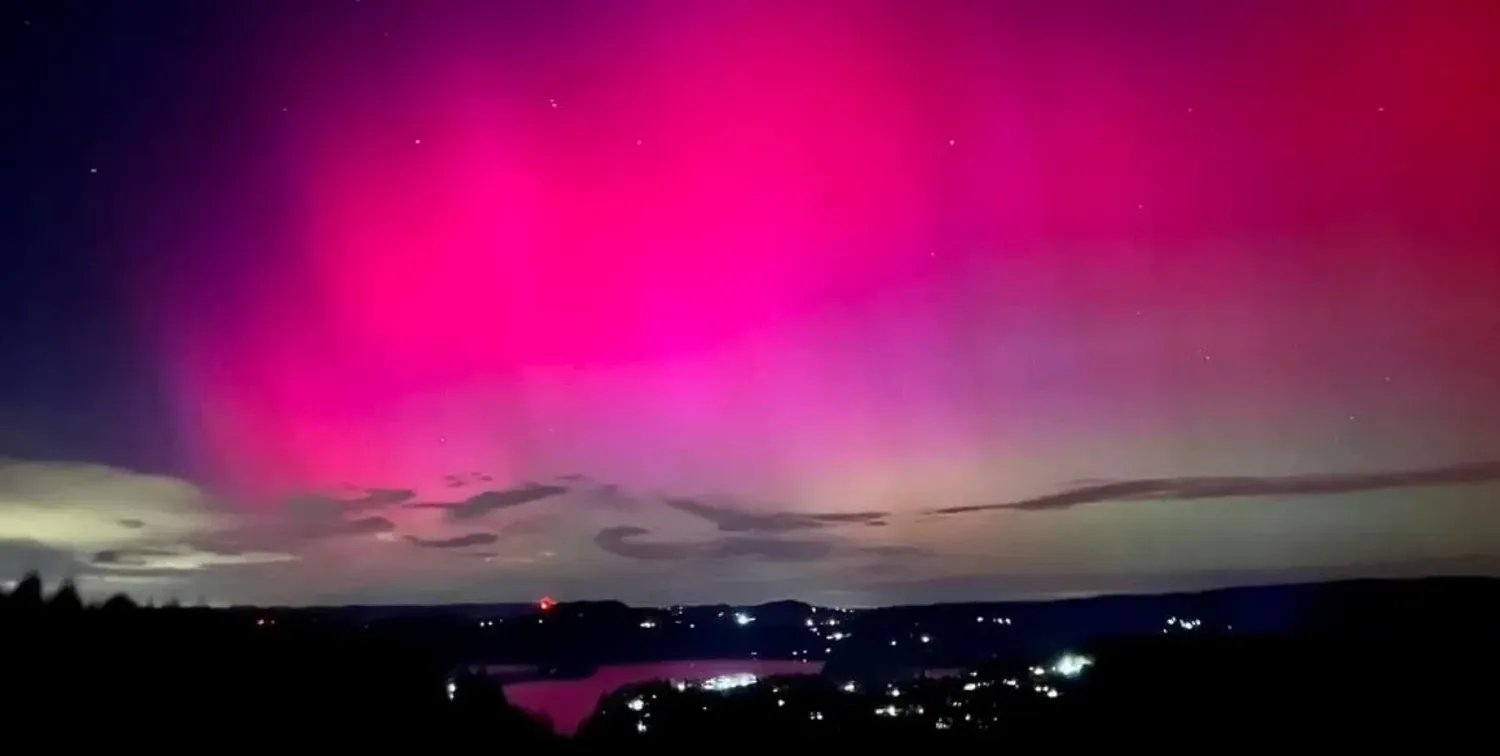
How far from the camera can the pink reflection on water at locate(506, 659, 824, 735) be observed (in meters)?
93.3

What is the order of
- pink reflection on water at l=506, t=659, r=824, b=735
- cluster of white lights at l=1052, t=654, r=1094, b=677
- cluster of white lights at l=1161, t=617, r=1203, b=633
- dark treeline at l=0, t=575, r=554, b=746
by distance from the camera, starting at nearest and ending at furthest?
1. dark treeline at l=0, t=575, r=554, b=746
2. cluster of white lights at l=1052, t=654, r=1094, b=677
3. pink reflection on water at l=506, t=659, r=824, b=735
4. cluster of white lights at l=1161, t=617, r=1203, b=633

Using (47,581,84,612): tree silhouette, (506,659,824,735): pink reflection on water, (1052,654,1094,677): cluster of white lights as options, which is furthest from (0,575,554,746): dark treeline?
(1052,654,1094,677): cluster of white lights

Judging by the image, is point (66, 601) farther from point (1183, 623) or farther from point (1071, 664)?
point (1183, 623)

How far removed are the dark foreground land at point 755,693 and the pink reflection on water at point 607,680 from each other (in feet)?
53.7

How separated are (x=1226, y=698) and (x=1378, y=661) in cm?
636

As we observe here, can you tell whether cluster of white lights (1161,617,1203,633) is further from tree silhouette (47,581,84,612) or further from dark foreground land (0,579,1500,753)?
tree silhouette (47,581,84,612)

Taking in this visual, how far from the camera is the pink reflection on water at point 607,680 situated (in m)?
93.3

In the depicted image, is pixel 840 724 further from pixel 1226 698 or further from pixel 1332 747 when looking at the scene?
pixel 1332 747

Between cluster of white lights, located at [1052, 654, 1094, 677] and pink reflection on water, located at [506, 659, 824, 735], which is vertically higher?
cluster of white lights, located at [1052, 654, 1094, 677]

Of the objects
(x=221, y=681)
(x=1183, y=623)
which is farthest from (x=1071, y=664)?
(x=221, y=681)

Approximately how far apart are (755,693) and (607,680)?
2336 inches

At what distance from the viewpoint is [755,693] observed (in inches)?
2699

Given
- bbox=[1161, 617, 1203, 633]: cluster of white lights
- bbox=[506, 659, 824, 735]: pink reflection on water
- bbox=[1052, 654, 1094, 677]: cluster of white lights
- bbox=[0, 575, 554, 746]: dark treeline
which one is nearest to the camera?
bbox=[0, 575, 554, 746]: dark treeline

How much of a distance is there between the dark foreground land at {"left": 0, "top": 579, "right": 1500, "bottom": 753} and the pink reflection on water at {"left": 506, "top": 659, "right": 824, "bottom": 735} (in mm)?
16366
